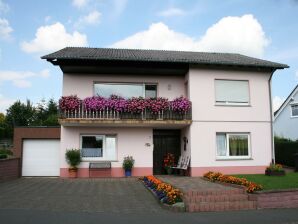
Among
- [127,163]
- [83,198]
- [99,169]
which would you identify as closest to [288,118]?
[127,163]

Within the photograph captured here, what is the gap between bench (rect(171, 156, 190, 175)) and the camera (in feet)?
57.3

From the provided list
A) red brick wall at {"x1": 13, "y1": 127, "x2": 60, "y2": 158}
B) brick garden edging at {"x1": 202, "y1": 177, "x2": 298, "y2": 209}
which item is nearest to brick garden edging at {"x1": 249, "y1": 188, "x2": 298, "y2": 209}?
brick garden edging at {"x1": 202, "y1": 177, "x2": 298, "y2": 209}

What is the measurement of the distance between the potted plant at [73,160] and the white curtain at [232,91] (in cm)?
767

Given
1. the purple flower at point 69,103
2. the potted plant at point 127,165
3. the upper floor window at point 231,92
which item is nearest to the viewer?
the purple flower at point 69,103

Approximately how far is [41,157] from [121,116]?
5.61 metres

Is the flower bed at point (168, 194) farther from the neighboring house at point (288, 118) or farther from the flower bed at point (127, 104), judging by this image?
the neighboring house at point (288, 118)

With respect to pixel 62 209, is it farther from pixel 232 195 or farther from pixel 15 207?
pixel 232 195

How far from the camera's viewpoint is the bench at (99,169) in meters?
17.6

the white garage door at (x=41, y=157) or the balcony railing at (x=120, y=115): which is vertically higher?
the balcony railing at (x=120, y=115)

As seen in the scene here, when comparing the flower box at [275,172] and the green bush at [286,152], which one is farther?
the green bush at [286,152]

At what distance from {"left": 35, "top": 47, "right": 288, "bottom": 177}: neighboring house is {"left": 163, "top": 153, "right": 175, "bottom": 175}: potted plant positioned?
365mm

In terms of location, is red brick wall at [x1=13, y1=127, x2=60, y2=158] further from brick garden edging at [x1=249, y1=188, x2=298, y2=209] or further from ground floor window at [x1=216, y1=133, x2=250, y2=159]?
brick garden edging at [x1=249, y1=188, x2=298, y2=209]

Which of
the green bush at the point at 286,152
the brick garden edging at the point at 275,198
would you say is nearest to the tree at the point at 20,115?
the green bush at the point at 286,152

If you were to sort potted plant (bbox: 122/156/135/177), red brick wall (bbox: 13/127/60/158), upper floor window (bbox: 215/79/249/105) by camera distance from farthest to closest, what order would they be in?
1. red brick wall (bbox: 13/127/60/158)
2. upper floor window (bbox: 215/79/249/105)
3. potted plant (bbox: 122/156/135/177)
